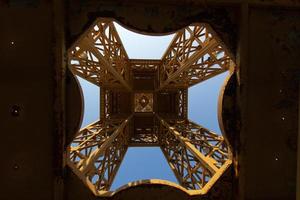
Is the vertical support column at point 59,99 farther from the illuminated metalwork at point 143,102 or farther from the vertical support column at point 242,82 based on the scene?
A: the illuminated metalwork at point 143,102

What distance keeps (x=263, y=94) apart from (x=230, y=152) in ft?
5.83

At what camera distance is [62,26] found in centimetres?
602

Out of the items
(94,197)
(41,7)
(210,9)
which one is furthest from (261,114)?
(41,7)

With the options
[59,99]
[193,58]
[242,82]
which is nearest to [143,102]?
[193,58]

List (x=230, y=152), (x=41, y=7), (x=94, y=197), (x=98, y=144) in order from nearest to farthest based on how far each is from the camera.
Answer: (x=41, y=7), (x=94, y=197), (x=230, y=152), (x=98, y=144)

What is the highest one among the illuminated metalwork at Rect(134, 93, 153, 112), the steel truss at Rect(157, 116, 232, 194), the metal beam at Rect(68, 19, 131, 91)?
the metal beam at Rect(68, 19, 131, 91)

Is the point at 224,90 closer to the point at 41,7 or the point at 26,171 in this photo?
the point at 41,7

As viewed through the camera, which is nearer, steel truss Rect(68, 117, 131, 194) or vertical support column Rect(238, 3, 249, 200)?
vertical support column Rect(238, 3, 249, 200)

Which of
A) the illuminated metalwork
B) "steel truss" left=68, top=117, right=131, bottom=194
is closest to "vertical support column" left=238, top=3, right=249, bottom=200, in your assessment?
"steel truss" left=68, top=117, right=131, bottom=194

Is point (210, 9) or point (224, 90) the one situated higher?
point (210, 9)

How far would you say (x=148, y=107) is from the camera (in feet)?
77.5

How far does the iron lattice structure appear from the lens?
35.4 ft

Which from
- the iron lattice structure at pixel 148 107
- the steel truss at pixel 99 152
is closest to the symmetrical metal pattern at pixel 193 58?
the iron lattice structure at pixel 148 107

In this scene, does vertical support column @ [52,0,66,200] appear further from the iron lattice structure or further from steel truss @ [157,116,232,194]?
steel truss @ [157,116,232,194]
